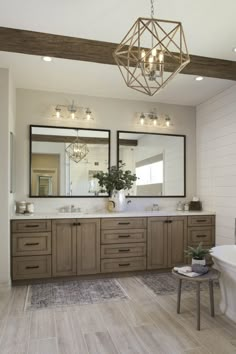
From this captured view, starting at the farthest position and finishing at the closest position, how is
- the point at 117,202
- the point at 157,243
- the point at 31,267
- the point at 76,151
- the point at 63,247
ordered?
the point at 76,151
the point at 117,202
the point at 157,243
the point at 63,247
the point at 31,267

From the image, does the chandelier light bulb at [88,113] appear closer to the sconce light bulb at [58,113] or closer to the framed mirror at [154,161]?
the sconce light bulb at [58,113]

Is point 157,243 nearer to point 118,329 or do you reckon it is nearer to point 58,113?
point 118,329

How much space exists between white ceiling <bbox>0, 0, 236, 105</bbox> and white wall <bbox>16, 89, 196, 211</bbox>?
1.72 feet

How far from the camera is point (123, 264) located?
13.2ft

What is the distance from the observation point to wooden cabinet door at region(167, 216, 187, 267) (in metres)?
4.27

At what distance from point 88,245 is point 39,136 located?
188 centimetres

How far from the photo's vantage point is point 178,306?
2873mm

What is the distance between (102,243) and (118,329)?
1.50 m

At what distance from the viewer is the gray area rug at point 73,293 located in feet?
A: 10.3

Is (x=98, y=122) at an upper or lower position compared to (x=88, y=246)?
upper

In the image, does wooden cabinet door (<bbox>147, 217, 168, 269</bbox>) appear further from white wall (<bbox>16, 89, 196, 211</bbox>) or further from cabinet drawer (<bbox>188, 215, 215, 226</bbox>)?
white wall (<bbox>16, 89, 196, 211</bbox>)

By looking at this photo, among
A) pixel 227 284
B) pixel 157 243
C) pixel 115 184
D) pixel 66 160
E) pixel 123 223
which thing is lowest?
pixel 227 284

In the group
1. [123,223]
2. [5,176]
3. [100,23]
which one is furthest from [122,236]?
[100,23]

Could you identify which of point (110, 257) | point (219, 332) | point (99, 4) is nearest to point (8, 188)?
point (110, 257)
